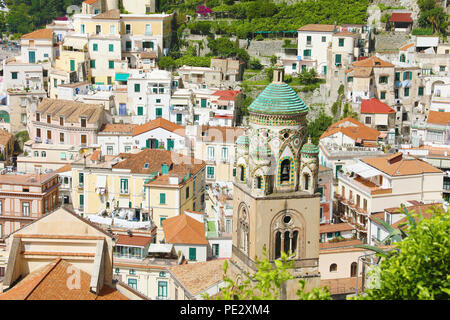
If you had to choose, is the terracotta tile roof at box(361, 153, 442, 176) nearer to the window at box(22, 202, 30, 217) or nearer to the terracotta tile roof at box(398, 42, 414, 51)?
the window at box(22, 202, 30, 217)

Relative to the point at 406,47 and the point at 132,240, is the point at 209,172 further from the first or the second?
the point at 406,47

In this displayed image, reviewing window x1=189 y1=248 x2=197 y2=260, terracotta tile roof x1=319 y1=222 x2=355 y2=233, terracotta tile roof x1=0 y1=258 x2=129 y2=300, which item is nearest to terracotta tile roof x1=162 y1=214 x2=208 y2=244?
window x1=189 y1=248 x2=197 y2=260

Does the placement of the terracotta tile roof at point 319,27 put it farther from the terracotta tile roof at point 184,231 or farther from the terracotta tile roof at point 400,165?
the terracotta tile roof at point 184,231

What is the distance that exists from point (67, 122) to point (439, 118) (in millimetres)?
26166

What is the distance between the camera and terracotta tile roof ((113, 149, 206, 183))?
159 ft

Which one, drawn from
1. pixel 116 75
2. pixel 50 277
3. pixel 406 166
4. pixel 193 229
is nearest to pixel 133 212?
pixel 193 229

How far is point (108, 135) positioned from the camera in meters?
62.1

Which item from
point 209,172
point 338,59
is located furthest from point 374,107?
point 209,172

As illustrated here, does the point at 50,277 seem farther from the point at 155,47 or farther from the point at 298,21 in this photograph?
the point at 298,21

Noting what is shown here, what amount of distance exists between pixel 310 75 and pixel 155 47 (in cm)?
1446

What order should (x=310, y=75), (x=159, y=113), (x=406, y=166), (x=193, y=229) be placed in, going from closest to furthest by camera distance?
(x=193, y=229) → (x=406, y=166) → (x=159, y=113) → (x=310, y=75)

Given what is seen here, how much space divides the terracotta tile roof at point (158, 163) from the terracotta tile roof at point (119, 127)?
11.2 metres

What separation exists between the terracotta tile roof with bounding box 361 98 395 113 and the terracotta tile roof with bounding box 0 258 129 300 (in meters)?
42.5

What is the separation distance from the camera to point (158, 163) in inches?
1941
